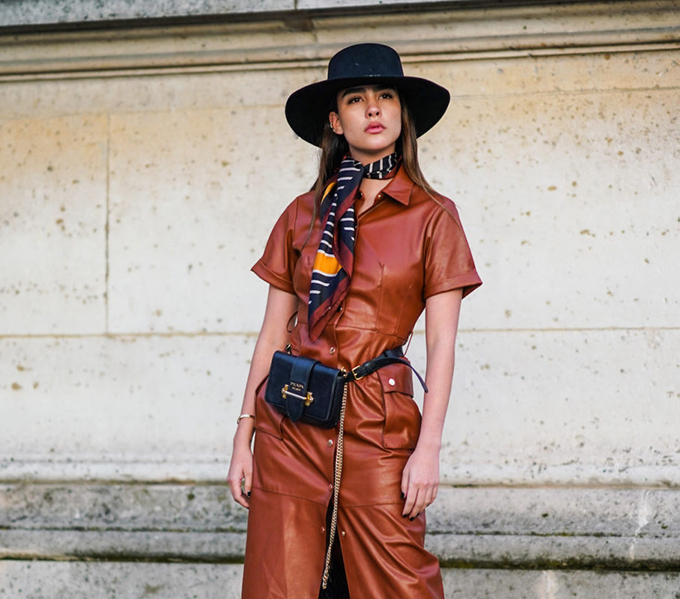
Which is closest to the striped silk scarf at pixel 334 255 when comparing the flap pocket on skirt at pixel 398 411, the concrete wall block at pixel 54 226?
the flap pocket on skirt at pixel 398 411

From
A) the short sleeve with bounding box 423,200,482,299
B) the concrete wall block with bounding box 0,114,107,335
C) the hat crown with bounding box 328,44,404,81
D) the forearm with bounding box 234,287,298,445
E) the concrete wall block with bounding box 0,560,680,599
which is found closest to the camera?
the short sleeve with bounding box 423,200,482,299

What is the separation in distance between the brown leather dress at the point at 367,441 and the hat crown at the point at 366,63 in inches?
11.9

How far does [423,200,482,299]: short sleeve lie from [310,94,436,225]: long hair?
122 millimetres

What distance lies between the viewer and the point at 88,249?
450 centimetres

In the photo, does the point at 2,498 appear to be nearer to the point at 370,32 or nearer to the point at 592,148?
the point at 370,32

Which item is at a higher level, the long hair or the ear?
the ear

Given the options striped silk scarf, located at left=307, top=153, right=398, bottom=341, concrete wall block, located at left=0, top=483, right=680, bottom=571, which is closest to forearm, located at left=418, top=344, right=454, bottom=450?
striped silk scarf, located at left=307, top=153, right=398, bottom=341

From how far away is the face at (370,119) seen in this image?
2.79 metres

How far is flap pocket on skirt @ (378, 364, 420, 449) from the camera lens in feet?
8.52

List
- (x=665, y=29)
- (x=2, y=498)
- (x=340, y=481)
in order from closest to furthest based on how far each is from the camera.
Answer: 1. (x=340, y=481)
2. (x=665, y=29)
3. (x=2, y=498)

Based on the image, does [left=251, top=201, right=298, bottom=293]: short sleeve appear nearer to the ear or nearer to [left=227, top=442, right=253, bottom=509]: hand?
the ear

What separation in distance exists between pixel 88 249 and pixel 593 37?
241 cm

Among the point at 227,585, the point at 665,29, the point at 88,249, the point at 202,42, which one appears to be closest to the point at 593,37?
the point at 665,29

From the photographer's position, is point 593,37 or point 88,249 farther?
point 88,249
